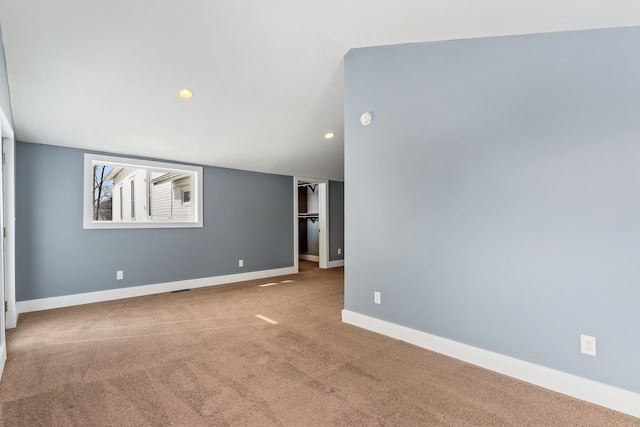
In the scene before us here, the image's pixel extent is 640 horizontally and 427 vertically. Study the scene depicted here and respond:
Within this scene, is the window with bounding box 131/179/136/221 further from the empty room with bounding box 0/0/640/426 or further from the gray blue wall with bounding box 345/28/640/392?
the gray blue wall with bounding box 345/28/640/392

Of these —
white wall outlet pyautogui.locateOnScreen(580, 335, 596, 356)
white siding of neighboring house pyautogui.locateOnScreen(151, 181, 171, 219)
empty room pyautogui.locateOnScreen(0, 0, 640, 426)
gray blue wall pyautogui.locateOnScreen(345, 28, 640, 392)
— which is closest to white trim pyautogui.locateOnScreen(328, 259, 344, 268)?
empty room pyautogui.locateOnScreen(0, 0, 640, 426)

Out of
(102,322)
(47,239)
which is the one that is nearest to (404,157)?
(102,322)

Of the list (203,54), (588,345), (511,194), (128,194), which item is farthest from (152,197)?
(588,345)

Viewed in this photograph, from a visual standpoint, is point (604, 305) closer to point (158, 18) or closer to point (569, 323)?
point (569, 323)

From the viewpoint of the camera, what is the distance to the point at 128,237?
4434 millimetres

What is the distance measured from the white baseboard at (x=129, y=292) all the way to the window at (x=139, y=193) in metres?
0.90

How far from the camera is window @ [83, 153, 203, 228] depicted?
13.9ft

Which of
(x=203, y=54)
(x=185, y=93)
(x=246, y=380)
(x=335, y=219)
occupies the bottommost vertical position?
(x=246, y=380)

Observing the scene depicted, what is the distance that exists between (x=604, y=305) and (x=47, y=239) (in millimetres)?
5419

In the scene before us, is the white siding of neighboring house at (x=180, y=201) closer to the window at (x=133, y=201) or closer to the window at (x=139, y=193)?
the window at (x=139, y=193)

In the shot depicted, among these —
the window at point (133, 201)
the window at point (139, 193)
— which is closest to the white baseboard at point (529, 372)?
the window at point (139, 193)

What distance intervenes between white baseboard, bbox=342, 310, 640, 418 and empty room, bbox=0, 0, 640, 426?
0.01 m

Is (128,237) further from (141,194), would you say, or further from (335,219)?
(335,219)

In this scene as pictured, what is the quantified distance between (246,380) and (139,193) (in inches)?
156
